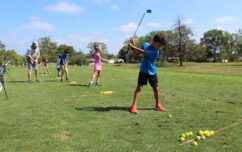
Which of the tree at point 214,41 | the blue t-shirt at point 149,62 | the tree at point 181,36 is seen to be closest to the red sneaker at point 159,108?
the blue t-shirt at point 149,62

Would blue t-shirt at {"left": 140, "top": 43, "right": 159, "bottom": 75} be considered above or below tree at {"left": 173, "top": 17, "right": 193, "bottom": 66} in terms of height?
below

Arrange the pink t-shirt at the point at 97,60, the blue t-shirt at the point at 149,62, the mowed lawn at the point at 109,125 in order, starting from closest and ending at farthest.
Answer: the mowed lawn at the point at 109,125, the blue t-shirt at the point at 149,62, the pink t-shirt at the point at 97,60

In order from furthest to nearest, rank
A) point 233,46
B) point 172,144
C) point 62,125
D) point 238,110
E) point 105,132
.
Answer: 1. point 233,46
2. point 238,110
3. point 62,125
4. point 105,132
5. point 172,144

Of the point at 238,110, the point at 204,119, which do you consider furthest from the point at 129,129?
the point at 238,110

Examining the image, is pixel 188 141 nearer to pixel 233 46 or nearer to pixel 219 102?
pixel 219 102

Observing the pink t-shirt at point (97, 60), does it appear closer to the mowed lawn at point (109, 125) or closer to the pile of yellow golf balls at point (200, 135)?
the mowed lawn at point (109, 125)

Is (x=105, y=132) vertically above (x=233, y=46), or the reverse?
(x=233, y=46)

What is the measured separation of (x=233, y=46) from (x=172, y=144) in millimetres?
124639

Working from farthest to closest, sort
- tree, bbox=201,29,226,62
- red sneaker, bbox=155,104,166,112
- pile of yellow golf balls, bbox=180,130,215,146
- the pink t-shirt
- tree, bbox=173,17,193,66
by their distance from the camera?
tree, bbox=201,29,226,62, tree, bbox=173,17,193,66, the pink t-shirt, red sneaker, bbox=155,104,166,112, pile of yellow golf balls, bbox=180,130,215,146

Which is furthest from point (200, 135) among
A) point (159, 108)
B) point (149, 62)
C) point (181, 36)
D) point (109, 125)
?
point (181, 36)

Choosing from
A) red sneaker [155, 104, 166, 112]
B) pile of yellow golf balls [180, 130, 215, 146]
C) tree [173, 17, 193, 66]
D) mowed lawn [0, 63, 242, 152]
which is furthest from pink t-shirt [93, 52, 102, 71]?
tree [173, 17, 193, 66]

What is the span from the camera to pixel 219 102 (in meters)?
7.27

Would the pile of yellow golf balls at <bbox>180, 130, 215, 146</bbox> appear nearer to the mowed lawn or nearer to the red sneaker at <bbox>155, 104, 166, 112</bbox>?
the mowed lawn

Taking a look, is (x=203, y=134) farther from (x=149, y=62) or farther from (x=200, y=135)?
(x=149, y=62)
